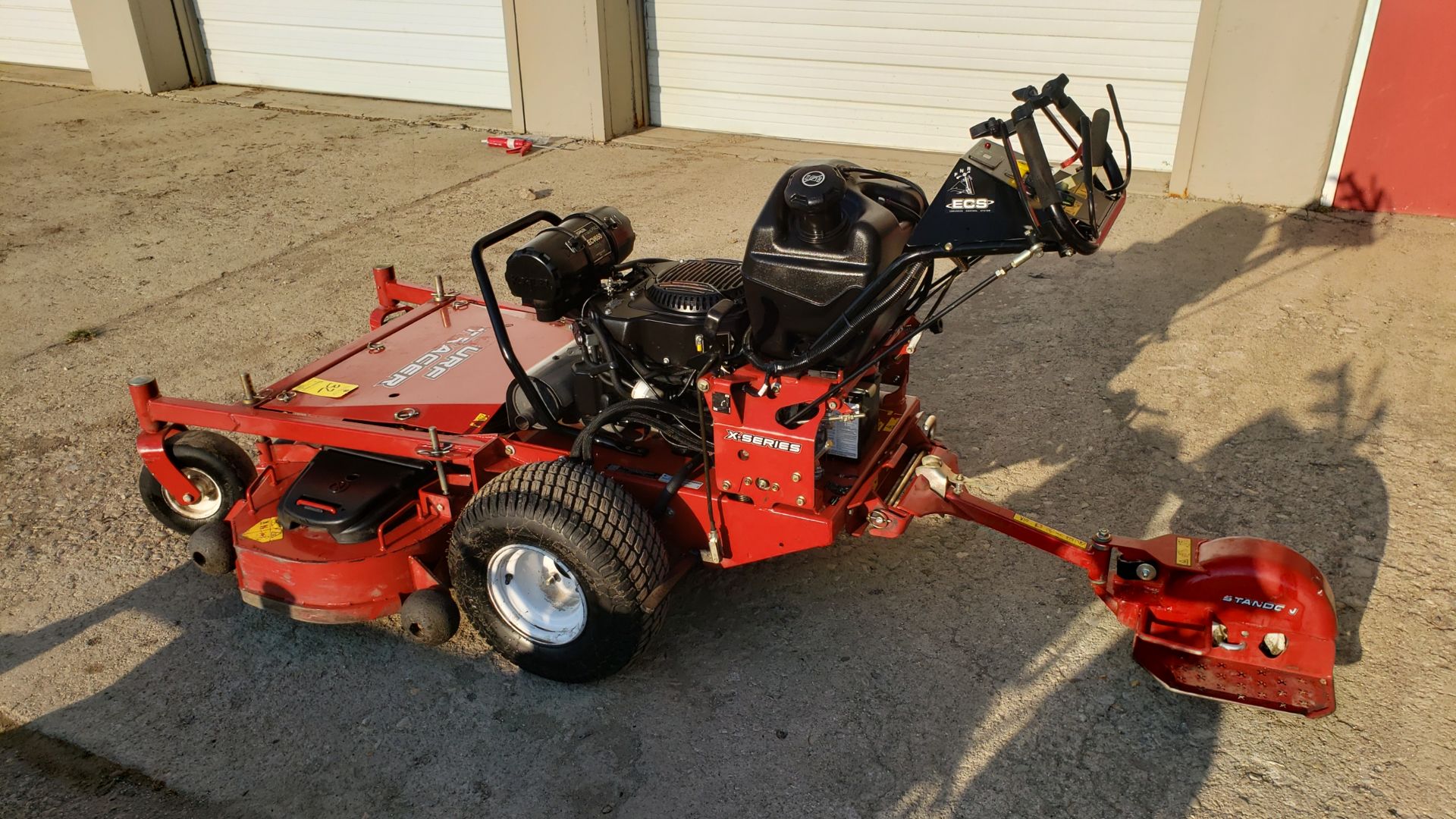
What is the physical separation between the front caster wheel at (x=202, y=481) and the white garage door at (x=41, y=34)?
11182 mm

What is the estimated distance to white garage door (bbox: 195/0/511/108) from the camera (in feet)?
35.9

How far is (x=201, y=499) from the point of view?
432 cm

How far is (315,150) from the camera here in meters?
9.91

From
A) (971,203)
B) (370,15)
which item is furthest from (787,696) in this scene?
(370,15)

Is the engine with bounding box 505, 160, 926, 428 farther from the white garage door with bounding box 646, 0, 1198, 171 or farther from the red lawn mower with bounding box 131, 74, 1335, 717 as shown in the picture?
the white garage door with bounding box 646, 0, 1198, 171

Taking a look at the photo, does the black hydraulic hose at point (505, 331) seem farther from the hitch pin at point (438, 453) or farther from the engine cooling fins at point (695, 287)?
the engine cooling fins at point (695, 287)

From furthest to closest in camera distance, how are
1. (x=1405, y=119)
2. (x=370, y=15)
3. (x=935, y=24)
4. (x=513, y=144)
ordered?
(x=370, y=15) → (x=513, y=144) → (x=935, y=24) → (x=1405, y=119)

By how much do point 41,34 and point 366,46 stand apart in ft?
17.0

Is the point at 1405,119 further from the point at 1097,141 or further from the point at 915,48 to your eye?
the point at 1097,141

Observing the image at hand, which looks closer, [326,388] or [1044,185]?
[1044,185]

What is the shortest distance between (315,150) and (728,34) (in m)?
3.87

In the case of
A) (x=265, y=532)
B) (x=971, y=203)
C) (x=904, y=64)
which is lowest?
(x=265, y=532)

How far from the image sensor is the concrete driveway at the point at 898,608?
10.5ft

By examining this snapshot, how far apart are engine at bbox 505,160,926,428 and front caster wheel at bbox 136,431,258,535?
3.97 feet
